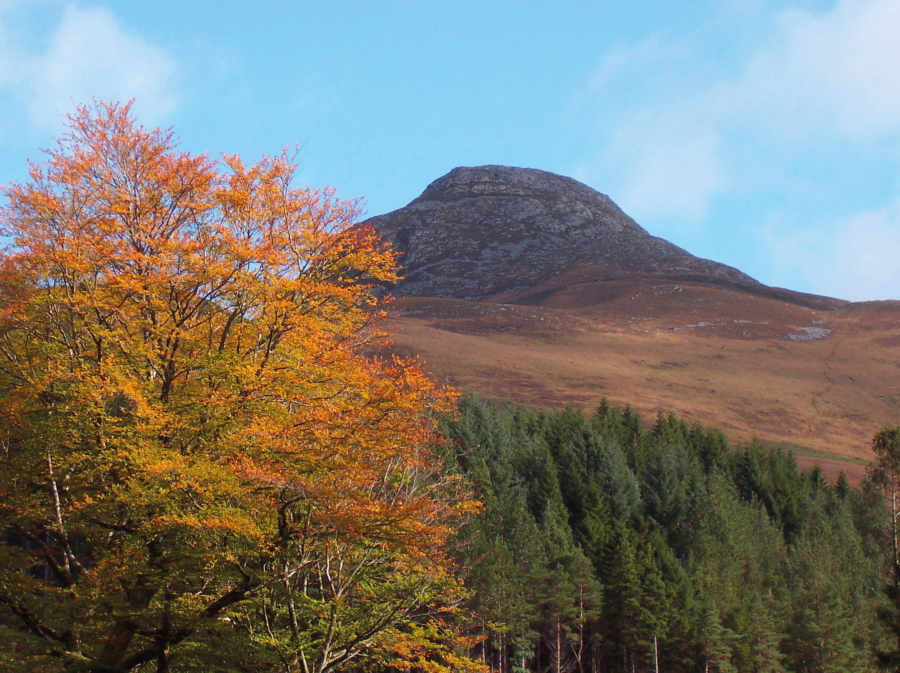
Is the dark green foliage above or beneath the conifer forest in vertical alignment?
beneath

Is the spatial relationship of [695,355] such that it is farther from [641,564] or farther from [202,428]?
[202,428]

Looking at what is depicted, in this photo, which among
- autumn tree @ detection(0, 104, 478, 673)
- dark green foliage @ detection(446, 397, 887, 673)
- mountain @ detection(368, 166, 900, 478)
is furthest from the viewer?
mountain @ detection(368, 166, 900, 478)

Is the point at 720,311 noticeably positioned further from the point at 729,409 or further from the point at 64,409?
the point at 64,409

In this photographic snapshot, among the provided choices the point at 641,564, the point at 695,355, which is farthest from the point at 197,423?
the point at 695,355

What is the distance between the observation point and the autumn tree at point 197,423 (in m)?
13.4

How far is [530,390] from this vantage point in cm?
11325

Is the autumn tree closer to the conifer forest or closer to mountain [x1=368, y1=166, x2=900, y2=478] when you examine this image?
the conifer forest

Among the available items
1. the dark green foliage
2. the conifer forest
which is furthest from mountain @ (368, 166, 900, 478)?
the conifer forest

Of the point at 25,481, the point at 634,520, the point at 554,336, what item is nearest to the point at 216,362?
the point at 25,481

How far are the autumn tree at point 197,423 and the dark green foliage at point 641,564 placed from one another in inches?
559

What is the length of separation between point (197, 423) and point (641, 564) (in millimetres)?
35683

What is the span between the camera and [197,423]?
14453 millimetres

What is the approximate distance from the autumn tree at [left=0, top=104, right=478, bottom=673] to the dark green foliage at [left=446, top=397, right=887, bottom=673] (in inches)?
559

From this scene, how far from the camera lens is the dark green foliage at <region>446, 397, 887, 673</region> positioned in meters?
41.7
